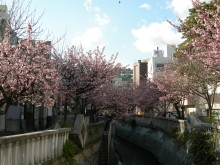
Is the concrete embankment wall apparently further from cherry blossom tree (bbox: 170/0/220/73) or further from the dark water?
cherry blossom tree (bbox: 170/0/220/73)

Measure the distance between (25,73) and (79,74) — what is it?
13.6 m

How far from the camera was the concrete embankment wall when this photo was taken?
29062mm

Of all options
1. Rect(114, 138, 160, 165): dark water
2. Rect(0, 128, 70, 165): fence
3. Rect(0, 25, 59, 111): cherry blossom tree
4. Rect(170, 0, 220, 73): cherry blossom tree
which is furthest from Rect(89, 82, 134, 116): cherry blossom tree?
Rect(170, 0, 220, 73): cherry blossom tree

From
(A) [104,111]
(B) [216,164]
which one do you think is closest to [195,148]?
(B) [216,164]

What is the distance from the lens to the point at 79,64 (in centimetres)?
3084

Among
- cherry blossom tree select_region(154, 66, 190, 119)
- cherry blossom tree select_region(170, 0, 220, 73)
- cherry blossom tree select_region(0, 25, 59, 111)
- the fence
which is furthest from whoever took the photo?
cherry blossom tree select_region(154, 66, 190, 119)

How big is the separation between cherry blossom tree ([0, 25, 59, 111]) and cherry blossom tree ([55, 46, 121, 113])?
10069mm

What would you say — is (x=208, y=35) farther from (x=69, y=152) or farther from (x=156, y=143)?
(x=156, y=143)

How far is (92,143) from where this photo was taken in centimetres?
2656

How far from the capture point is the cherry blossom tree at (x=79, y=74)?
96.5ft

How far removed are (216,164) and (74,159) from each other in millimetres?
5927

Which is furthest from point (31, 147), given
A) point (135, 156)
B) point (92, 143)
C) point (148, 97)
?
point (148, 97)

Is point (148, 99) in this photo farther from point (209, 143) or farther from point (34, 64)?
point (34, 64)

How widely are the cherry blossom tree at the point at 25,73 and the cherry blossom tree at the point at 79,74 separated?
1007 cm
